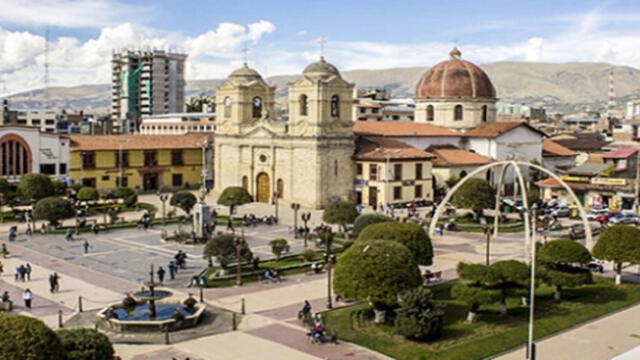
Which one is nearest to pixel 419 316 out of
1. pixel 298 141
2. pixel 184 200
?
pixel 184 200

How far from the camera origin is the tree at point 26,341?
56.6 feet

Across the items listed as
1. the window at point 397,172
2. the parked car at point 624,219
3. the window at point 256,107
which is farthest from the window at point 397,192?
the parked car at point 624,219

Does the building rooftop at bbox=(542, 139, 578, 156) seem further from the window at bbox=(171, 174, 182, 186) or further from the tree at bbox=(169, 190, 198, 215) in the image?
the tree at bbox=(169, 190, 198, 215)

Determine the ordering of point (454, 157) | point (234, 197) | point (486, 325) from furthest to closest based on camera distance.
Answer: point (454, 157)
point (234, 197)
point (486, 325)

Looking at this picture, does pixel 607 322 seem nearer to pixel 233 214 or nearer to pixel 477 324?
pixel 477 324

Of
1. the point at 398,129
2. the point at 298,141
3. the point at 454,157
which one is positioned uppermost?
the point at 398,129

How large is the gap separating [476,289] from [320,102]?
37923 millimetres

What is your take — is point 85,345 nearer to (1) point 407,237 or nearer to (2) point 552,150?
(1) point 407,237

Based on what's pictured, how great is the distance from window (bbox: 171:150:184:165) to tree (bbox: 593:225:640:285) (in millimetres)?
55677

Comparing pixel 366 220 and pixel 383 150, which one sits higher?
pixel 383 150

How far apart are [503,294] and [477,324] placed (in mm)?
1838

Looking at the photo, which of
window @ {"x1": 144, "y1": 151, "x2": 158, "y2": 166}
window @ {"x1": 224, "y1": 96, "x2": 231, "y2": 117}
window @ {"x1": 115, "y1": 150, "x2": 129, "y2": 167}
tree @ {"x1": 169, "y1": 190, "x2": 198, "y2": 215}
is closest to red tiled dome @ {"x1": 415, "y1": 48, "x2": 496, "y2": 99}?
window @ {"x1": 224, "y1": 96, "x2": 231, "y2": 117}

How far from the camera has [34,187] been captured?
60.3 metres

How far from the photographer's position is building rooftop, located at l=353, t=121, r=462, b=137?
75.1 meters
